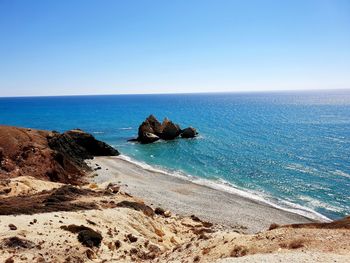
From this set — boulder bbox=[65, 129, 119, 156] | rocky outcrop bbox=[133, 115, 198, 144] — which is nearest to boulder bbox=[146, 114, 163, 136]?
rocky outcrop bbox=[133, 115, 198, 144]

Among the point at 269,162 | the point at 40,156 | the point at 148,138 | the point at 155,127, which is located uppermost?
the point at 155,127

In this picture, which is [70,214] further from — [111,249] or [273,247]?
[273,247]

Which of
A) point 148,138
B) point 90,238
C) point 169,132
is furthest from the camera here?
point 169,132

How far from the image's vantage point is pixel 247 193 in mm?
50281

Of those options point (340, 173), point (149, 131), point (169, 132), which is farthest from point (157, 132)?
point (340, 173)

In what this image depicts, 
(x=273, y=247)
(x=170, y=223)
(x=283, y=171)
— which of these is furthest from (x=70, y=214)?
(x=283, y=171)

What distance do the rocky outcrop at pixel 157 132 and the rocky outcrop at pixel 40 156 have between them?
83.7 feet

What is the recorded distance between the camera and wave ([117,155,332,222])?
42531 mm

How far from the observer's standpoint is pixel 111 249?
24688 millimetres

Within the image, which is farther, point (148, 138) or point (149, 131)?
point (149, 131)

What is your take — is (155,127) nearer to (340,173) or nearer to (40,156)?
(40,156)

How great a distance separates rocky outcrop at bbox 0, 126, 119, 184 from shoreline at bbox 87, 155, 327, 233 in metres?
4.31

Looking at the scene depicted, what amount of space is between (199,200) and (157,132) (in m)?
52.4

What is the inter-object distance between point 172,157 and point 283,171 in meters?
25.0
